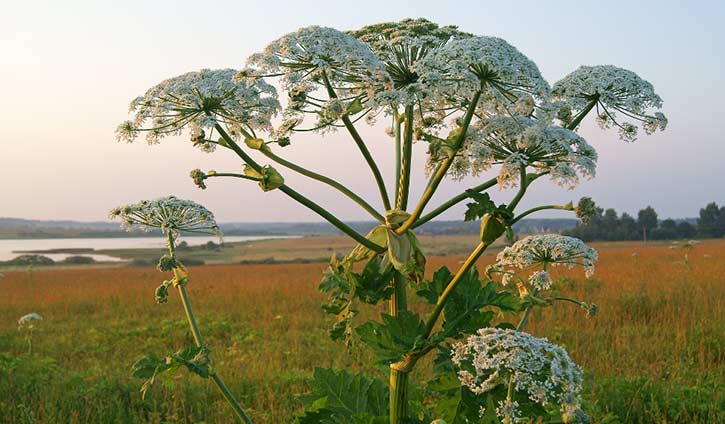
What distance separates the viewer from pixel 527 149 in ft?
8.49

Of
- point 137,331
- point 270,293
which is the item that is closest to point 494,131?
point 137,331

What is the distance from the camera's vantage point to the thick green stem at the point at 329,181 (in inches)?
113

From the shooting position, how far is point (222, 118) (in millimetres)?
3020

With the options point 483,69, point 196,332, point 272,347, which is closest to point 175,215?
point 196,332

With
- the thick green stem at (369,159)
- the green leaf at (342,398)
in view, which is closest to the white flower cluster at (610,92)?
the thick green stem at (369,159)

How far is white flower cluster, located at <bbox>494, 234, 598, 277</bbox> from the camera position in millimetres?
3785

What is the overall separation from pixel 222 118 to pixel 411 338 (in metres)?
1.41

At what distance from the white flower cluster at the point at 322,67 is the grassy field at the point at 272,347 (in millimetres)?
1694

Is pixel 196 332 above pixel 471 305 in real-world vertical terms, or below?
Result: below

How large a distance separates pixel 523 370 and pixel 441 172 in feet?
2.81

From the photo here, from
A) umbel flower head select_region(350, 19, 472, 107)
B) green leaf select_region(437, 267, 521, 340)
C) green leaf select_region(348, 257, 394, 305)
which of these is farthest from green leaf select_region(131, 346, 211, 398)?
umbel flower head select_region(350, 19, 472, 107)

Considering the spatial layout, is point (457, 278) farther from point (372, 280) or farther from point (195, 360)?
point (195, 360)

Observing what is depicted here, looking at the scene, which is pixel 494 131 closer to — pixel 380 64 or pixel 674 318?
pixel 380 64

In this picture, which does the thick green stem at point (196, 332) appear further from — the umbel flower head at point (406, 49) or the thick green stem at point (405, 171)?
the umbel flower head at point (406, 49)
